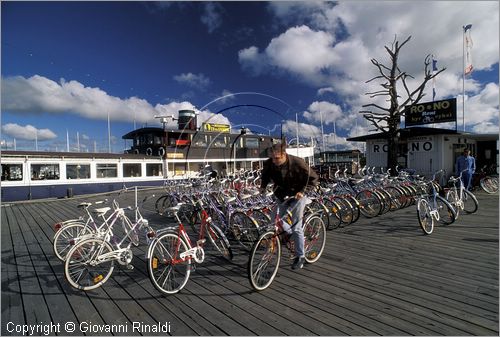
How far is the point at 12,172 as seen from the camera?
1378 cm

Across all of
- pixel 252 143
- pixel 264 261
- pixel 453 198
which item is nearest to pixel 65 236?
pixel 264 261

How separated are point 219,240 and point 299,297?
171 centimetres

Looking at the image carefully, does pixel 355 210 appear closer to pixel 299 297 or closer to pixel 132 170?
pixel 299 297

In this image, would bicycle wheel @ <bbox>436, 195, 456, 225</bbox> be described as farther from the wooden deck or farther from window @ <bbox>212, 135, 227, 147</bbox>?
window @ <bbox>212, 135, 227, 147</bbox>

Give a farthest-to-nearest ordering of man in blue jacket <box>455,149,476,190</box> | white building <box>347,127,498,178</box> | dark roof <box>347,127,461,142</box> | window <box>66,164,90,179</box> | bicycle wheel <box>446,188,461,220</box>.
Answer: window <box>66,164,90,179</box>, white building <box>347,127,498,178</box>, dark roof <box>347,127,461,142</box>, man in blue jacket <box>455,149,476,190</box>, bicycle wheel <box>446,188,461,220</box>

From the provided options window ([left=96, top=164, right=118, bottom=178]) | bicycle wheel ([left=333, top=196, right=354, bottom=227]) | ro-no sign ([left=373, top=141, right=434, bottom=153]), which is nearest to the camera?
bicycle wheel ([left=333, top=196, right=354, bottom=227])

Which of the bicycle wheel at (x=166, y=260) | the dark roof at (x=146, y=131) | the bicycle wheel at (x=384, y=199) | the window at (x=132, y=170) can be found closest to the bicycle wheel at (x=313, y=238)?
the bicycle wheel at (x=166, y=260)

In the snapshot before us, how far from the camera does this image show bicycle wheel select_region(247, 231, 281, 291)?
3.38 metres

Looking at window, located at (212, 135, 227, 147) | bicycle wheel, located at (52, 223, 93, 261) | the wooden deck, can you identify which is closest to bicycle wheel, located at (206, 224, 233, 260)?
the wooden deck

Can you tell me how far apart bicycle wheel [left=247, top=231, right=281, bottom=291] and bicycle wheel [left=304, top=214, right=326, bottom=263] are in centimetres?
94

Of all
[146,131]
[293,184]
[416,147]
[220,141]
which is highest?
[146,131]

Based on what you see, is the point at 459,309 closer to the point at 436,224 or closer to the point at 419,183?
the point at 436,224

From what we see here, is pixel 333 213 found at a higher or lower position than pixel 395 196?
lower

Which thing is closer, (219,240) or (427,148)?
(219,240)
